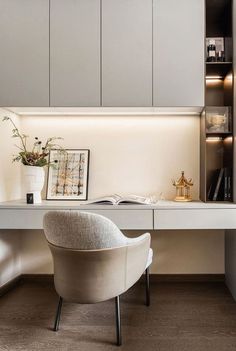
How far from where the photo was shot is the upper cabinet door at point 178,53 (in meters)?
2.28

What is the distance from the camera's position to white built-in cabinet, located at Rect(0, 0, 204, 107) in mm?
2283

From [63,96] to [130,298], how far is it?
1684mm

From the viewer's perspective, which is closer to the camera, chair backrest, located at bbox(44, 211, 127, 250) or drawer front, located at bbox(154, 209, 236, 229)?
chair backrest, located at bbox(44, 211, 127, 250)

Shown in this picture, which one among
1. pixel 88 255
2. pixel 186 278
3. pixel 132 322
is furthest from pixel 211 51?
pixel 132 322

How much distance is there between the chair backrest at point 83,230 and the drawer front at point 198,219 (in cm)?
57

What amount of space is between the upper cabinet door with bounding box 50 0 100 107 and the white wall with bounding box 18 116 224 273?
0.42m

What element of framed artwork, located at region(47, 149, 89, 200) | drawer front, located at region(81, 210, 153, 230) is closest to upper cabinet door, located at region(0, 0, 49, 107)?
framed artwork, located at region(47, 149, 89, 200)

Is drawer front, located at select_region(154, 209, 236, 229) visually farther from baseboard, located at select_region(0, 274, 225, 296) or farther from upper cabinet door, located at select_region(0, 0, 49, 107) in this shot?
upper cabinet door, located at select_region(0, 0, 49, 107)

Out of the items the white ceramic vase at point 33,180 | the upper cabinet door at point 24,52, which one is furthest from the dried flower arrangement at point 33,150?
the upper cabinet door at point 24,52

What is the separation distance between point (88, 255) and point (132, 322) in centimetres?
68

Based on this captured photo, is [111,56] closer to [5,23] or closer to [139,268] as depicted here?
[5,23]

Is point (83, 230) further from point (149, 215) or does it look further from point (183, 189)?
point (183, 189)

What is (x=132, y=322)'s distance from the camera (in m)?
1.99

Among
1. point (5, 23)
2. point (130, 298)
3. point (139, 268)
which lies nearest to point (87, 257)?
point (139, 268)
